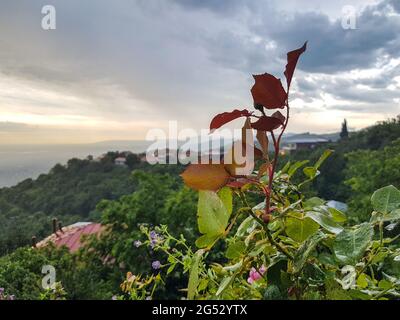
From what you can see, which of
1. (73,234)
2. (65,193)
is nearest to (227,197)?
(65,193)

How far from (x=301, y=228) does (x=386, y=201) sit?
0.07m

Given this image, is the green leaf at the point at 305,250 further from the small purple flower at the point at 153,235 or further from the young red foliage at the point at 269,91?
the small purple flower at the point at 153,235

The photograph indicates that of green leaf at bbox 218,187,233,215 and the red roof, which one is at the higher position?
green leaf at bbox 218,187,233,215

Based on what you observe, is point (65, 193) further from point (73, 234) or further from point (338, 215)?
point (338, 215)

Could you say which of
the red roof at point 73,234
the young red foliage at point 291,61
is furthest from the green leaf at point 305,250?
the red roof at point 73,234

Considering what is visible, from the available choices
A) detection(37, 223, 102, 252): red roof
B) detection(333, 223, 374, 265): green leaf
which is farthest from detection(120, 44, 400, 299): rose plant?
detection(37, 223, 102, 252): red roof

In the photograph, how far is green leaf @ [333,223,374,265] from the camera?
25cm

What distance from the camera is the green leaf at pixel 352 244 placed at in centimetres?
25

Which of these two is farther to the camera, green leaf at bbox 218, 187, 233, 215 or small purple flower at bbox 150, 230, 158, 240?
small purple flower at bbox 150, 230, 158, 240

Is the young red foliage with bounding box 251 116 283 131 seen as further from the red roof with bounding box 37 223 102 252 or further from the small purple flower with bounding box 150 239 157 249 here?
the red roof with bounding box 37 223 102 252

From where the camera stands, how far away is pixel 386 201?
0.30 metres
